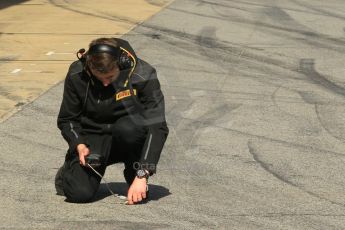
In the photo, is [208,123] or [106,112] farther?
[208,123]

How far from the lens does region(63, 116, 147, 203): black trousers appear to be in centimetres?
698

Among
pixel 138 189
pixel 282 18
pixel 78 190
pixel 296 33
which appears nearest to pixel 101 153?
pixel 78 190

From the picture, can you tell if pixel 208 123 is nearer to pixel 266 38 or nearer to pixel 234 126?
pixel 234 126

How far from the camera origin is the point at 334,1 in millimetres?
22562

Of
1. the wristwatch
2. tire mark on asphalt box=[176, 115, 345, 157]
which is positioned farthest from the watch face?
tire mark on asphalt box=[176, 115, 345, 157]

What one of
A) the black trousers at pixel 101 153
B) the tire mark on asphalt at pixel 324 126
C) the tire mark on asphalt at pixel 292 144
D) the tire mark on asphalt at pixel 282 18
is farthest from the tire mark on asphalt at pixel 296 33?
the black trousers at pixel 101 153

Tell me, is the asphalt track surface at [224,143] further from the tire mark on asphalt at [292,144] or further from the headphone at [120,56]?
the headphone at [120,56]

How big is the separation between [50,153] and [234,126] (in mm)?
2220

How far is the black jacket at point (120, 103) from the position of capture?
6.81 m

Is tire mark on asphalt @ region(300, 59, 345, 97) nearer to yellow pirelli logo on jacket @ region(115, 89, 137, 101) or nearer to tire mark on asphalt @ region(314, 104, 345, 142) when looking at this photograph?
tire mark on asphalt @ region(314, 104, 345, 142)

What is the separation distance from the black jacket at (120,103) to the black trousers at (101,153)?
0.07m

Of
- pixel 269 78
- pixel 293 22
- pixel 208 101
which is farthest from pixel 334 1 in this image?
pixel 208 101

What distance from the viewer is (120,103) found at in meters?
6.92

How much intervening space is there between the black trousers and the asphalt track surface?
0.12 metres
